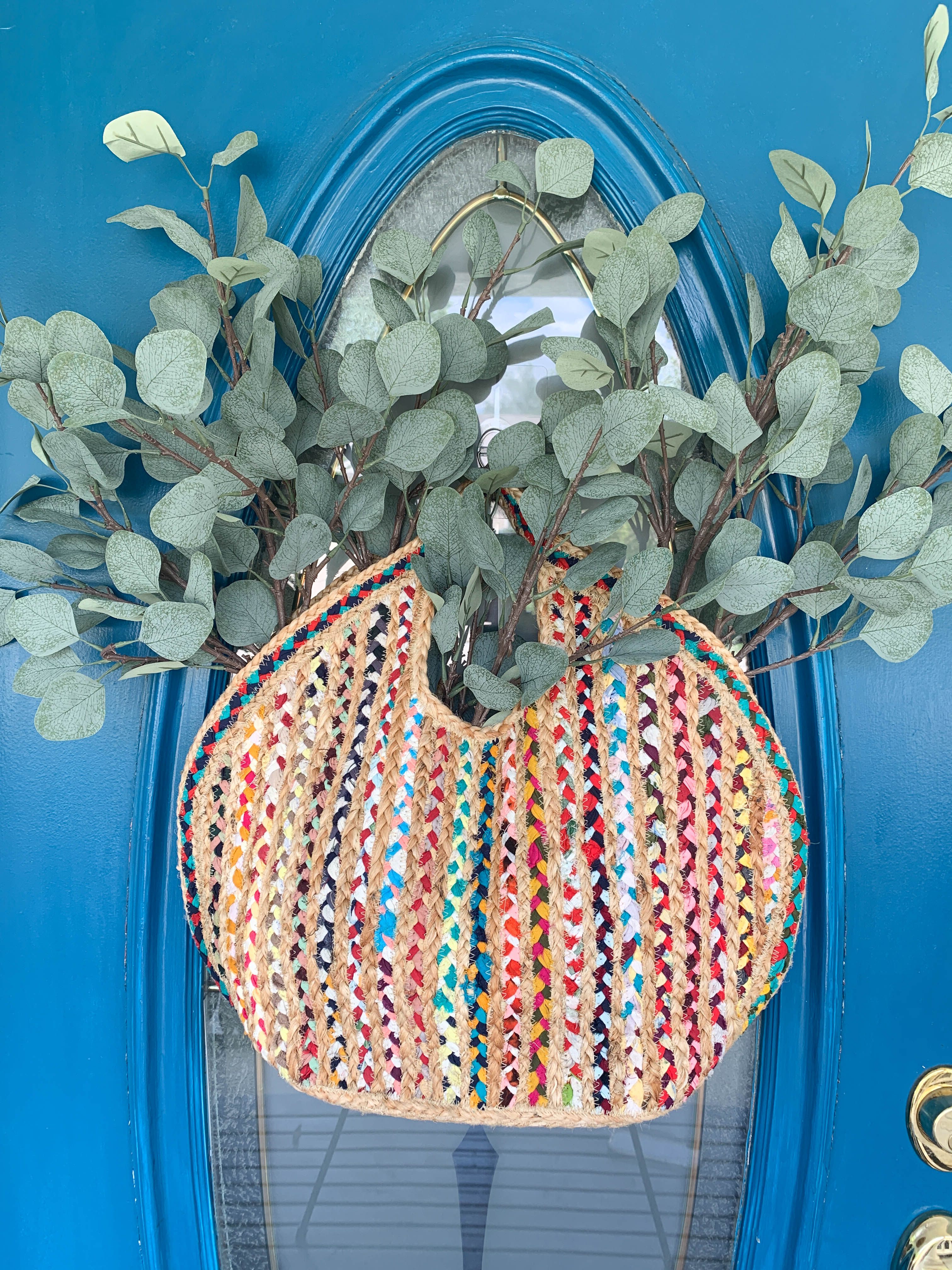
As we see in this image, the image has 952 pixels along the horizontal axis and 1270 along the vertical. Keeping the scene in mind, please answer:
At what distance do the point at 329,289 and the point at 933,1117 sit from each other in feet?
2.83

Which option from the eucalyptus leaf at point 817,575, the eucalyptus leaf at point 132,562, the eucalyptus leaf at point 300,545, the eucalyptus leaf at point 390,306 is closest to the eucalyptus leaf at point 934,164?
the eucalyptus leaf at point 817,575

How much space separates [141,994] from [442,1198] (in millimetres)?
314

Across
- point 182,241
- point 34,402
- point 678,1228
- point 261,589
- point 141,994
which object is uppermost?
point 182,241

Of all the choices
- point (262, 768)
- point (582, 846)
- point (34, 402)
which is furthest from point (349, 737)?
point (34, 402)

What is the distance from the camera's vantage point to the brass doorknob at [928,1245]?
697mm

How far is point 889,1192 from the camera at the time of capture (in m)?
0.70

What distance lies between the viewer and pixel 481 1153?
2.31 ft

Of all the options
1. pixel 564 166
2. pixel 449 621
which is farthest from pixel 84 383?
pixel 564 166

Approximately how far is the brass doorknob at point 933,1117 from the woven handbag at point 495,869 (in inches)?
9.4

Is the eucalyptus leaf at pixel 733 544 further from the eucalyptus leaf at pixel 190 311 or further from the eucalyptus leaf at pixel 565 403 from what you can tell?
the eucalyptus leaf at pixel 190 311

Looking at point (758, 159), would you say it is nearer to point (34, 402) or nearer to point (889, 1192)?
point (34, 402)

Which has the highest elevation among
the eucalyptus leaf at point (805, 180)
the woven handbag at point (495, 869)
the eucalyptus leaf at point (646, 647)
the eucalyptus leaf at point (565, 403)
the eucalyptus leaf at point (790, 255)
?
the eucalyptus leaf at point (805, 180)

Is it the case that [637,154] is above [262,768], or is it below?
above

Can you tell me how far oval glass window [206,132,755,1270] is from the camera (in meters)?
0.68
